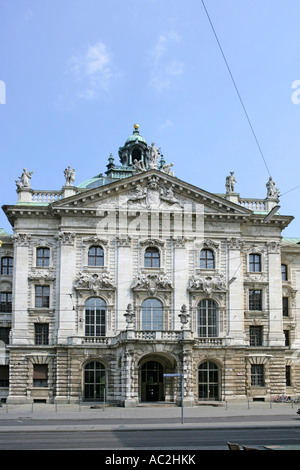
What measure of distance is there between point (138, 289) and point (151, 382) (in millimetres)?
7929

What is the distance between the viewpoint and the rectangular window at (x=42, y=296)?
53.3 m

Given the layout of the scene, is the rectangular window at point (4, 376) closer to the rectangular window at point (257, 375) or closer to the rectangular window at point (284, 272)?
the rectangular window at point (257, 375)

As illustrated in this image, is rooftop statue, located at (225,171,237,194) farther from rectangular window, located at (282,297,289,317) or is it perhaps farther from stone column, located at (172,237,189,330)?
rectangular window, located at (282,297,289,317)

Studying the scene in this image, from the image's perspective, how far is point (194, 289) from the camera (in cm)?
5384

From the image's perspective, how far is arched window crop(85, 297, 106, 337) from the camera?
173 ft

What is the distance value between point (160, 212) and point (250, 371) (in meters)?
16.2

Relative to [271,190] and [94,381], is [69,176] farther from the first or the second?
[271,190]

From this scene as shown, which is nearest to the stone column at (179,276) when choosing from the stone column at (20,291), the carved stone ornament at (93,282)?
the carved stone ornament at (93,282)

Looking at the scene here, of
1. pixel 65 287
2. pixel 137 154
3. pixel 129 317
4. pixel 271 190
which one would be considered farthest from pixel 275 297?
pixel 137 154

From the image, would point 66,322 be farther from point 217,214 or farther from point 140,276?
point 217,214

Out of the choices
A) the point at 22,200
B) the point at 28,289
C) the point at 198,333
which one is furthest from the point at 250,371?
the point at 22,200

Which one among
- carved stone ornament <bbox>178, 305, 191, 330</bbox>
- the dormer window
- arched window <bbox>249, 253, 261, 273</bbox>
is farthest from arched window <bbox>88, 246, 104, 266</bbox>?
the dormer window

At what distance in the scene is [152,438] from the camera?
24156 millimetres

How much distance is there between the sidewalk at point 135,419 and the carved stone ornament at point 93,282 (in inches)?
387
